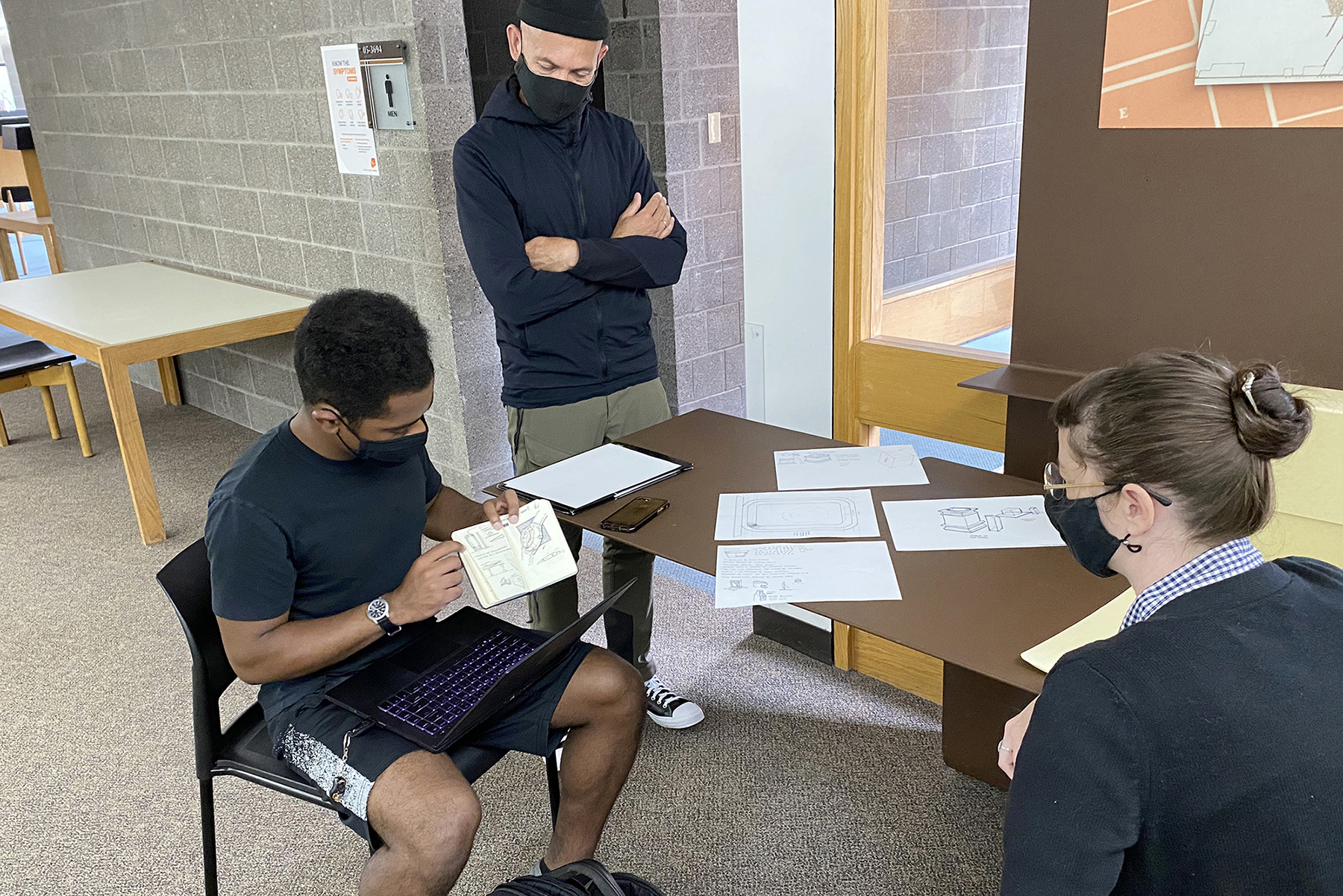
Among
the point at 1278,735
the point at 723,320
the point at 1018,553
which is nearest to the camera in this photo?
the point at 1278,735

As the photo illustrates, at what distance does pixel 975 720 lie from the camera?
6.92ft

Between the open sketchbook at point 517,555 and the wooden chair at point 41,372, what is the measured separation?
334cm

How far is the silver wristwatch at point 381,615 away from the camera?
5.15 ft

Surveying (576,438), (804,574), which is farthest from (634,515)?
(576,438)

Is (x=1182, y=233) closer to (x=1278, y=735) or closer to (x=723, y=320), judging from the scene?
(x=1278, y=735)

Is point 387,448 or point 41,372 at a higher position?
point 387,448

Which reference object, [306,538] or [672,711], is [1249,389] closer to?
[306,538]

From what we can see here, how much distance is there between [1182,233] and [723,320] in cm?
222

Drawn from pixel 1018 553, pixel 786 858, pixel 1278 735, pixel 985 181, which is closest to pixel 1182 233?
pixel 985 181

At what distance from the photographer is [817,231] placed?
237 cm

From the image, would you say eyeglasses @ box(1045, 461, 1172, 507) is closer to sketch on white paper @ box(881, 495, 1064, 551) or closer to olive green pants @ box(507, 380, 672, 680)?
sketch on white paper @ box(881, 495, 1064, 551)

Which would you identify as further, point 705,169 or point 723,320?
point 723,320

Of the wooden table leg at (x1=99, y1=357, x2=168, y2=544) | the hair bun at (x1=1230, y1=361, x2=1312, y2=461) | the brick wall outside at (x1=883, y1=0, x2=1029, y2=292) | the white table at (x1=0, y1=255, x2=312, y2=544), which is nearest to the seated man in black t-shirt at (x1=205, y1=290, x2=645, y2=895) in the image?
the hair bun at (x1=1230, y1=361, x2=1312, y2=461)

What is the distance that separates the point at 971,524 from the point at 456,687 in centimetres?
90
